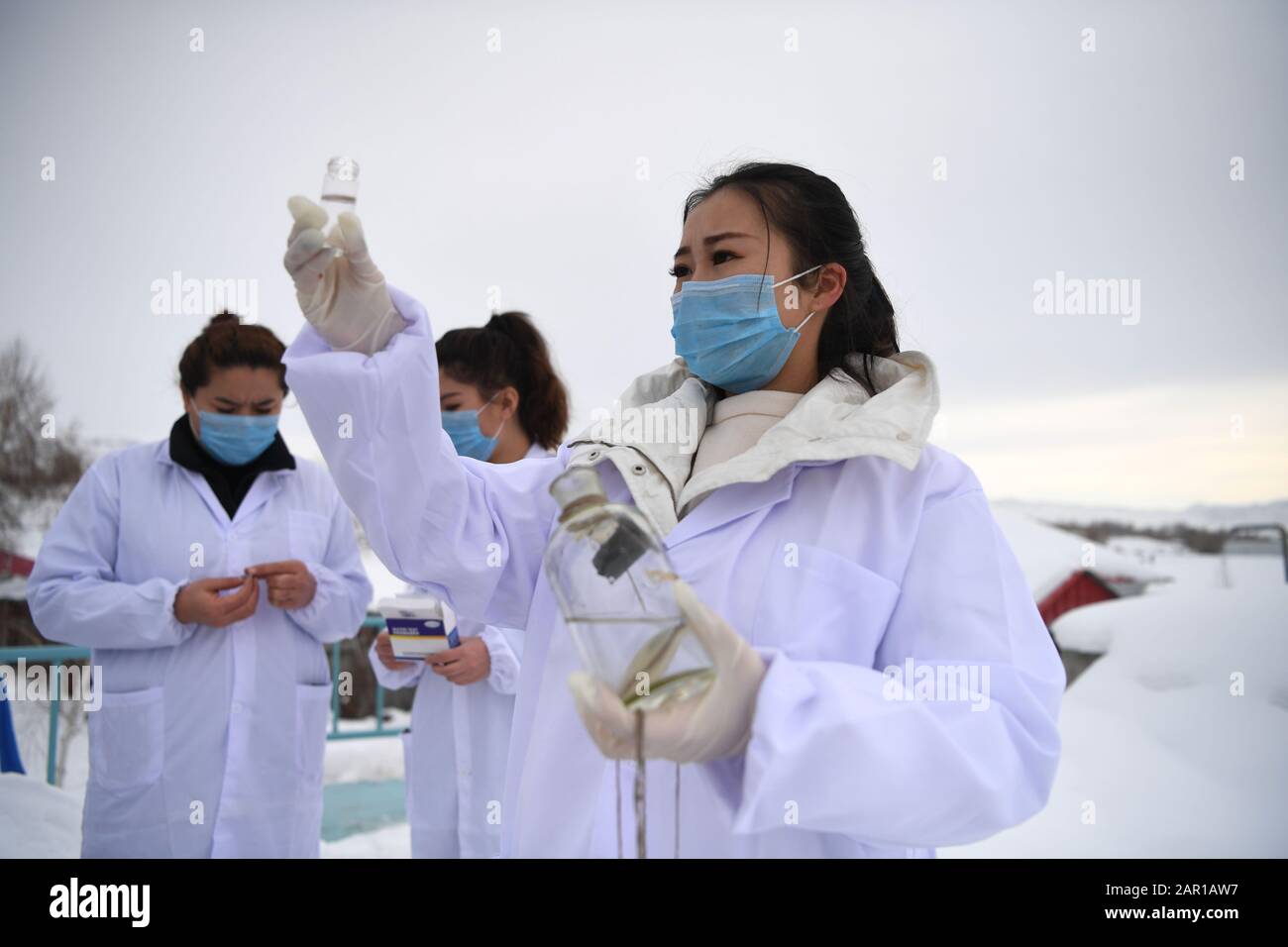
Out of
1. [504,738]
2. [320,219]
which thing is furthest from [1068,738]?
[320,219]

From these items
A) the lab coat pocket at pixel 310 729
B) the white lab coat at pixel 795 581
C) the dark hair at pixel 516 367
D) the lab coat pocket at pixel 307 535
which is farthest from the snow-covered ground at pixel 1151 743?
the white lab coat at pixel 795 581

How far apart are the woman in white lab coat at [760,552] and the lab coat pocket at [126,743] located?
172 centimetres

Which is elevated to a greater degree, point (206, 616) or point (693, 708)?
point (693, 708)

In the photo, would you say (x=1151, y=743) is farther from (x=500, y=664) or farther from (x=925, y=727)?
(x=925, y=727)

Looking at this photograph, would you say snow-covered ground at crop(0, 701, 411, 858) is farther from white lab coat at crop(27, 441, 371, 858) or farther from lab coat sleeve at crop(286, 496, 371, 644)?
lab coat sleeve at crop(286, 496, 371, 644)

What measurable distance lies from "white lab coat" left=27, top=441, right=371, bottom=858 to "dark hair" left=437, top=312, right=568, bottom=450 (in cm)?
73

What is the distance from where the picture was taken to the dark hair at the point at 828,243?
1604 millimetres

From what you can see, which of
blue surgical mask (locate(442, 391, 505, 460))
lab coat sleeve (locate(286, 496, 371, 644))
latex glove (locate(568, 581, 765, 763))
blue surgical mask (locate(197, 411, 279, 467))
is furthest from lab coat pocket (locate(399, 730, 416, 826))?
latex glove (locate(568, 581, 765, 763))

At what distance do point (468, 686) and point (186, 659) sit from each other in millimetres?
860

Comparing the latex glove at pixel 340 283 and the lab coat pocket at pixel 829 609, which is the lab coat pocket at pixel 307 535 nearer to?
the latex glove at pixel 340 283

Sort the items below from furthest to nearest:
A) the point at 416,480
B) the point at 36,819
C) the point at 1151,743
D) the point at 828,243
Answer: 1. the point at 1151,743
2. the point at 36,819
3. the point at 828,243
4. the point at 416,480

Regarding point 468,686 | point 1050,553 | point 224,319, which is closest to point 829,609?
point 468,686

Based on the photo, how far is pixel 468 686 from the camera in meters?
2.92
